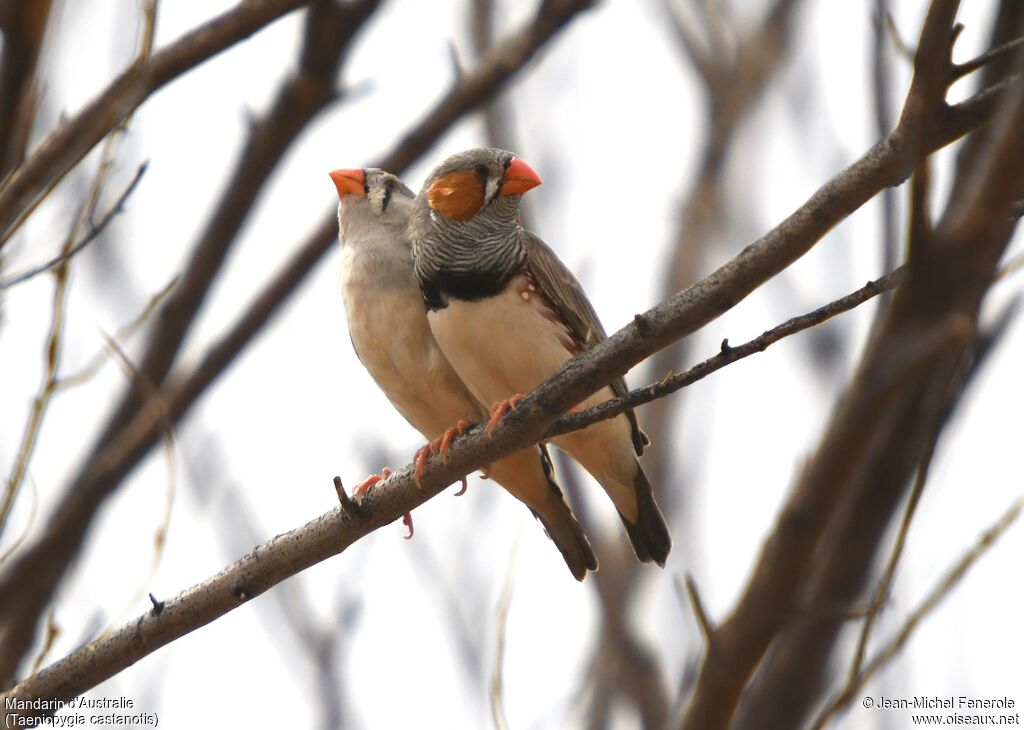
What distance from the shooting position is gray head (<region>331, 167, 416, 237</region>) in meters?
5.18

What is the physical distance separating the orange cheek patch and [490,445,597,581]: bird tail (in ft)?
3.31

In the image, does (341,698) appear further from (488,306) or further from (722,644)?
(722,644)

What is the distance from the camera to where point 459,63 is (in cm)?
492

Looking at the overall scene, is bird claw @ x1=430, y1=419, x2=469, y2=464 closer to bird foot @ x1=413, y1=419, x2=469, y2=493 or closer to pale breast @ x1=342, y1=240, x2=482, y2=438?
bird foot @ x1=413, y1=419, x2=469, y2=493

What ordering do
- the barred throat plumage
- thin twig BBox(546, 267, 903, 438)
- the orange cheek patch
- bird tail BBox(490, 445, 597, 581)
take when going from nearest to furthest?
thin twig BBox(546, 267, 903, 438) < the barred throat plumage < bird tail BBox(490, 445, 597, 581) < the orange cheek patch

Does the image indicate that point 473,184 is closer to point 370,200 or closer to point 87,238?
point 370,200

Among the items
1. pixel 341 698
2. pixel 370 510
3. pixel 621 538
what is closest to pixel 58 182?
pixel 370 510

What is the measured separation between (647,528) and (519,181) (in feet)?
4.94

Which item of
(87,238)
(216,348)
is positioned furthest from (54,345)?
(216,348)

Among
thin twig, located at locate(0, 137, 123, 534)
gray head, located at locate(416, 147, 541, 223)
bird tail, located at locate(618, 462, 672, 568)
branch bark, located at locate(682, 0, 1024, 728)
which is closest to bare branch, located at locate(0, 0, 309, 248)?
thin twig, located at locate(0, 137, 123, 534)

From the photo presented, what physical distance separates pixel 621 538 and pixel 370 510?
3618mm

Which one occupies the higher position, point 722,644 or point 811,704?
point 722,644

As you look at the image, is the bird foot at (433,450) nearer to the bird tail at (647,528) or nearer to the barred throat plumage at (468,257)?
the barred throat plumage at (468,257)

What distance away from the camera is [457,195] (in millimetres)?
4949
